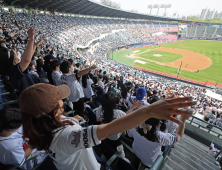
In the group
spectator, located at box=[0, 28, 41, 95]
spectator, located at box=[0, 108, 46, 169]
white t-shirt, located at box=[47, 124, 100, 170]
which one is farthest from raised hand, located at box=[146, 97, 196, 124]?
spectator, located at box=[0, 28, 41, 95]

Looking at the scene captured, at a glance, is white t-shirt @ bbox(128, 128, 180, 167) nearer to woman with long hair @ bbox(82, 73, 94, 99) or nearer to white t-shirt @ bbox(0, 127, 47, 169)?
white t-shirt @ bbox(0, 127, 47, 169)

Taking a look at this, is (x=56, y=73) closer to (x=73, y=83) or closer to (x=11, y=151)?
(x=73, y=83)

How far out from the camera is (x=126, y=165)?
77.2 inches

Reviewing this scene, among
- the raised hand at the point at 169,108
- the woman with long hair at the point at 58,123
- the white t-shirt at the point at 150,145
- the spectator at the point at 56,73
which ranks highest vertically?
the raised hand at the point at 169,108

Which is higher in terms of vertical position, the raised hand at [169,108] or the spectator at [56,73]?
the raised hand at [169,108]

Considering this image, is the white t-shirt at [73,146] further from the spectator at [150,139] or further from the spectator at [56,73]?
the spectator at [56,73]

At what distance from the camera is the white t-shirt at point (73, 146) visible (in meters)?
1.01

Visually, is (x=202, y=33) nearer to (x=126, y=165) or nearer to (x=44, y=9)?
(x=44, y=9)

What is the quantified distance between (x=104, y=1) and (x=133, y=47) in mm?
45452

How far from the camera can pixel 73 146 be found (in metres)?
1.03

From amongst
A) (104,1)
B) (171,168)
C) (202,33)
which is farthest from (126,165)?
(202,33)

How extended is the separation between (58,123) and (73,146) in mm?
239

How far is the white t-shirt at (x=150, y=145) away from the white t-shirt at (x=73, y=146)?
1.19 m

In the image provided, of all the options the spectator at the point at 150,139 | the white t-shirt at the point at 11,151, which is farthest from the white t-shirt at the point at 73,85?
the spectator at the point at 150,139
